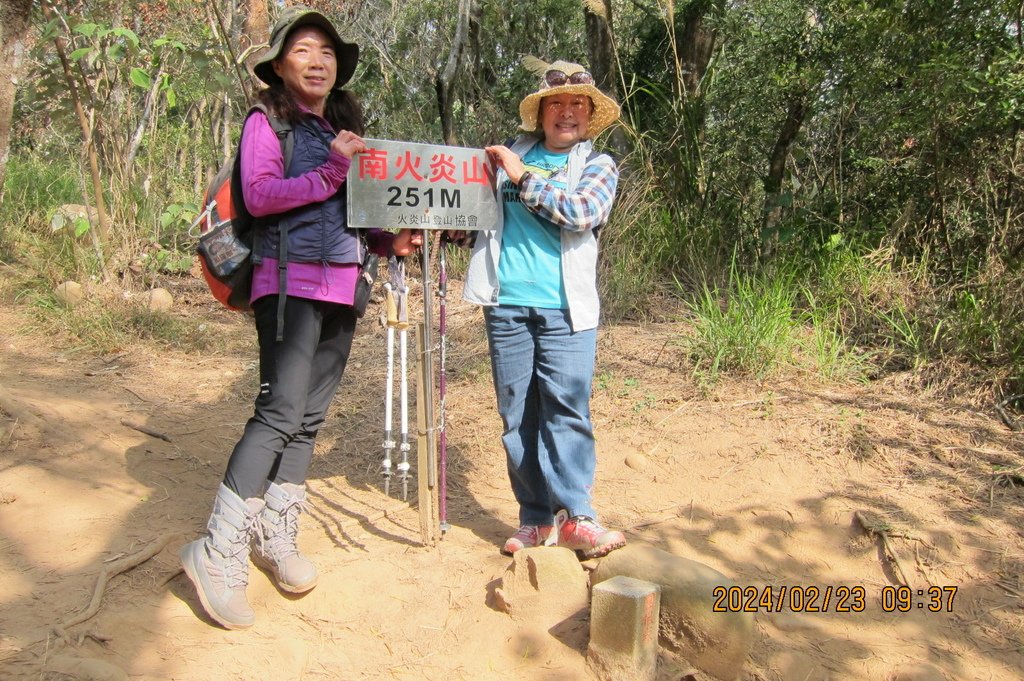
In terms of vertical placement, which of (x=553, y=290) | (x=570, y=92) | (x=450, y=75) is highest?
(x=450, y=75)

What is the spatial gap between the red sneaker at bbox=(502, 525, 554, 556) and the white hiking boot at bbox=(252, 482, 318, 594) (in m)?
0.75

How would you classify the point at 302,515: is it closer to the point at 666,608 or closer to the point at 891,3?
the point at 666,608

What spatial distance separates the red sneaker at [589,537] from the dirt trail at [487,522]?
0.34m

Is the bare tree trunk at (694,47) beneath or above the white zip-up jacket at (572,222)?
above

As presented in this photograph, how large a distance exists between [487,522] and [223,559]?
131cm

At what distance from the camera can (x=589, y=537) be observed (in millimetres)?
3014

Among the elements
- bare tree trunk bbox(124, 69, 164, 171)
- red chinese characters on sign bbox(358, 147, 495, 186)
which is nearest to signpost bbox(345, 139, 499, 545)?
red chinese characters on sign bbox(358, 147, 495, 186)

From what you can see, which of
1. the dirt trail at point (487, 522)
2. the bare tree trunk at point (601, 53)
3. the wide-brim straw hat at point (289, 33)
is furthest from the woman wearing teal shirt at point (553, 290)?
the bare tree trunk at point (601, 53)

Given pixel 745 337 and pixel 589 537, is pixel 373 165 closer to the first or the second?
pixel 589 537

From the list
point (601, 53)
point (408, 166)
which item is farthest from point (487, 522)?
point (601, 53)

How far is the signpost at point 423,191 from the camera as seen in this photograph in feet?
9.18

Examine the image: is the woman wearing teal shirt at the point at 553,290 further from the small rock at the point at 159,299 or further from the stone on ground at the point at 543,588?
the small rock at the point at 159,299

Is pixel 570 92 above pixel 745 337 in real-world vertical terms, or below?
above

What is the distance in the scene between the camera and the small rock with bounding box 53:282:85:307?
634 centimetres
